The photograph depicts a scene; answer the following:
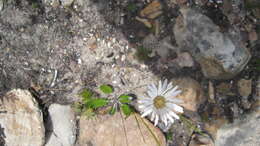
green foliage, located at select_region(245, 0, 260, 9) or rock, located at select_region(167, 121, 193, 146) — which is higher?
green foliage, located at select_region(245, 0, 260, 9)

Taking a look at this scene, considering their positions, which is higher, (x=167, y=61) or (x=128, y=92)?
(x=167, y=61)

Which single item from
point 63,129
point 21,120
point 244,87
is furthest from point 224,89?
point 21,120

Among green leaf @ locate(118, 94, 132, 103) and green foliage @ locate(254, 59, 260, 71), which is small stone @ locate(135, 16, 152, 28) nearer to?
green leaf @ locate(118, 94, 132, 103)

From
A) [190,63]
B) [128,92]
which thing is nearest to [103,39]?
[128,92]

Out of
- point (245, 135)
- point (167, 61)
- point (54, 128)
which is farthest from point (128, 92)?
point (245, 135)

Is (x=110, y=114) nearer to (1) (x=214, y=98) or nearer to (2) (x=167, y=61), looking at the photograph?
(2) (x=167, y=61)

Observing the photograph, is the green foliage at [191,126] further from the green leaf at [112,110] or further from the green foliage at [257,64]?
the green foliage at [257,64]

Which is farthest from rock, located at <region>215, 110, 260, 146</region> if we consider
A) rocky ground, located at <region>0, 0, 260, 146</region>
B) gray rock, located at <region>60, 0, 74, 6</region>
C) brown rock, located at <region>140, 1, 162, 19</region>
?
gray rock, located at <region>60, 0, 74, 6</region>

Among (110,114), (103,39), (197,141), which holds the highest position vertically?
(103,39)
